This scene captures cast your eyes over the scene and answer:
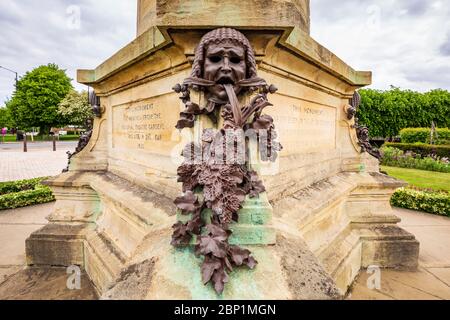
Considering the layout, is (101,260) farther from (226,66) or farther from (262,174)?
(226,66)

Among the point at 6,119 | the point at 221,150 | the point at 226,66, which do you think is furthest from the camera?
the point at 6,119

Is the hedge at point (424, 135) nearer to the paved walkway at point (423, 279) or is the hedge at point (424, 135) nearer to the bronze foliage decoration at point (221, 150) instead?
the paved walkway at point (423, 279)

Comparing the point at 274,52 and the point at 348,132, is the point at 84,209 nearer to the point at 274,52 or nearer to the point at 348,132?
the point at 274,52

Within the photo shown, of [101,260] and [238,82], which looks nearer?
[238,82]

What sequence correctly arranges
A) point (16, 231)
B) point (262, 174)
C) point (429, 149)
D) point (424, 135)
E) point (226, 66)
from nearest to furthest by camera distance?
point (226, 66), point (262, 174), point (16, 231), point (429, 149), point (424, 135)

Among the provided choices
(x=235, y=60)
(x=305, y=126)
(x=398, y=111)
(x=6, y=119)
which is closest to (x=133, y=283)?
(x=235, y=60)

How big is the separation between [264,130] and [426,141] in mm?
26558

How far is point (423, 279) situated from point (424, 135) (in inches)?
983

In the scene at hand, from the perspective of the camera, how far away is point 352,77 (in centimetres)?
383

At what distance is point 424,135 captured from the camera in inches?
918

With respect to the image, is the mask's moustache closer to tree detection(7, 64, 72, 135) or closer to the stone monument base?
the stone monument base

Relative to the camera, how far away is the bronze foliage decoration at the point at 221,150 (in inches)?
60.4

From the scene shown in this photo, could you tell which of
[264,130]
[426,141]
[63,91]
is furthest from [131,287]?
[63,91]

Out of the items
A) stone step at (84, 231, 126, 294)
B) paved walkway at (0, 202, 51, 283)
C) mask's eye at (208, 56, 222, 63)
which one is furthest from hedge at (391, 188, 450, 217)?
paved walkway at (0, 202, 51, 283)
